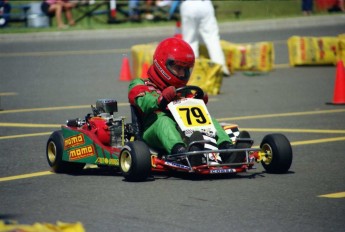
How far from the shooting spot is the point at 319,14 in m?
32.5

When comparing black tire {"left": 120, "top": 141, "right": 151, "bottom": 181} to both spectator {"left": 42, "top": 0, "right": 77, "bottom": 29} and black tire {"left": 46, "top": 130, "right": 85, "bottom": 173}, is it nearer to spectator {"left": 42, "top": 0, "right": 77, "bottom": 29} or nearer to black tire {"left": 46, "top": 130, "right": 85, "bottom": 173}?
black tire {"left": 46, "top": 130, "right": 85, "bottom": 173}

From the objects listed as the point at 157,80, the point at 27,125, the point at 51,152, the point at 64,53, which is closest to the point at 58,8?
the point at 64,53

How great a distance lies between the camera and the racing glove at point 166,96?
9086 mm

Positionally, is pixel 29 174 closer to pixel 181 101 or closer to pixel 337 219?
pixel 181 101

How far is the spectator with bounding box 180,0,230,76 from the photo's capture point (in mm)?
18609

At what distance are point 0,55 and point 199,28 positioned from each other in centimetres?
595

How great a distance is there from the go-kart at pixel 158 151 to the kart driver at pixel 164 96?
8cm

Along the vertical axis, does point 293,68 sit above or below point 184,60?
below

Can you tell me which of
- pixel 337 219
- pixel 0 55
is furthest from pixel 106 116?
pixel 0 55

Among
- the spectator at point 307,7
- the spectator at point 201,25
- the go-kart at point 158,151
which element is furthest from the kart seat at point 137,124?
the spectator at point 307,7

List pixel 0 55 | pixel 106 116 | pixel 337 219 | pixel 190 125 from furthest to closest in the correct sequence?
pixel 0 55 < pixel 106 116 < pixel 190 125 < pixel 337 219

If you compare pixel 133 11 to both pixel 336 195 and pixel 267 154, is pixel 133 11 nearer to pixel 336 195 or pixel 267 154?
pixel 267 154

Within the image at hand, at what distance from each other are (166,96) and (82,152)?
3.16ft

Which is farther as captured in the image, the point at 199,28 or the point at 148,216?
the point at 199,28
